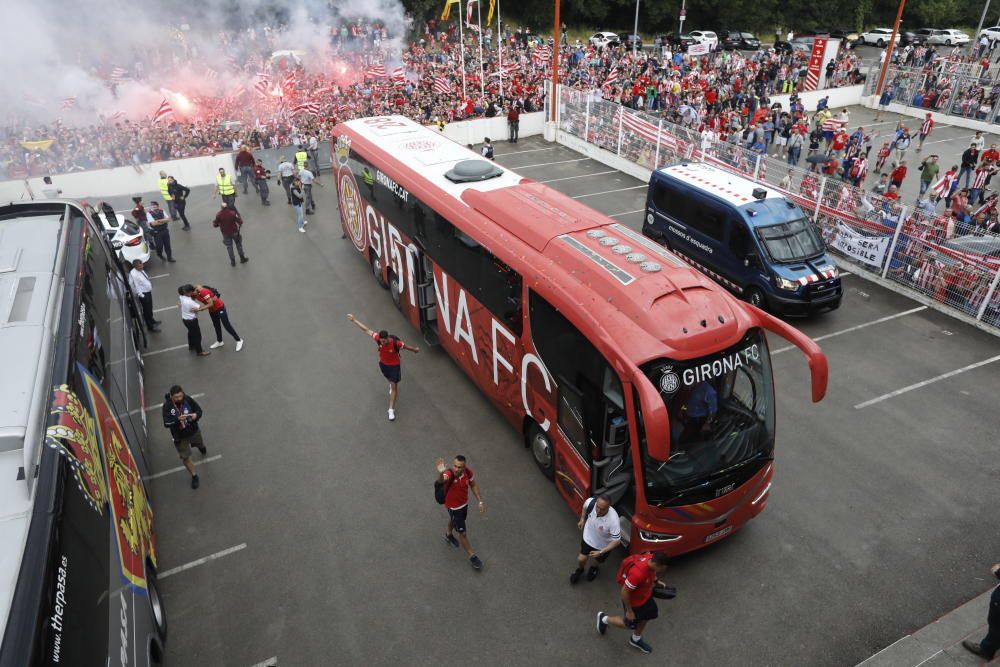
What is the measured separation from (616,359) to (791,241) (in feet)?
27.8

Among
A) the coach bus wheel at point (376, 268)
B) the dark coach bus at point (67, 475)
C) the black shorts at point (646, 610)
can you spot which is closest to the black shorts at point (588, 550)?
the black shorts at point (646, 610)

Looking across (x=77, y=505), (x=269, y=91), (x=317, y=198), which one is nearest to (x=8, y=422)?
(x=77, y=505)

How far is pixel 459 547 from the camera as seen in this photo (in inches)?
311

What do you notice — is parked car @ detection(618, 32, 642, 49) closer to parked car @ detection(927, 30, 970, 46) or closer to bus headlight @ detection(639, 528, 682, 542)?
parked car @ detection(927, 30, 970, 46)

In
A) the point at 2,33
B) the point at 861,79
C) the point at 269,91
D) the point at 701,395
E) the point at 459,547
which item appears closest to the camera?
the point at 701,395

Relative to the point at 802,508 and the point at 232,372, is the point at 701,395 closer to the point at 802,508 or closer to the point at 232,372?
the point at 802,508

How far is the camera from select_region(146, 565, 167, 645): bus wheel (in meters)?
6.60

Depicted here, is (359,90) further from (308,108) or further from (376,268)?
(376,268)

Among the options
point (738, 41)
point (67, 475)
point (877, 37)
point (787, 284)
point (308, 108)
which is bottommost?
point (787, 284)

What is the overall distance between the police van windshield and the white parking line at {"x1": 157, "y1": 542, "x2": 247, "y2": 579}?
36.3ft

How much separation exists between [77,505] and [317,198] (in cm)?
1648

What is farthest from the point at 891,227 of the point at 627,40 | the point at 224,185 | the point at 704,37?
the point at 627,40

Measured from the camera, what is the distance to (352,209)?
15062mm

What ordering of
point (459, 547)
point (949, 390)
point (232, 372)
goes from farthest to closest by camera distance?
point (232, 372) < point (949, 390) < point (459, 547)
